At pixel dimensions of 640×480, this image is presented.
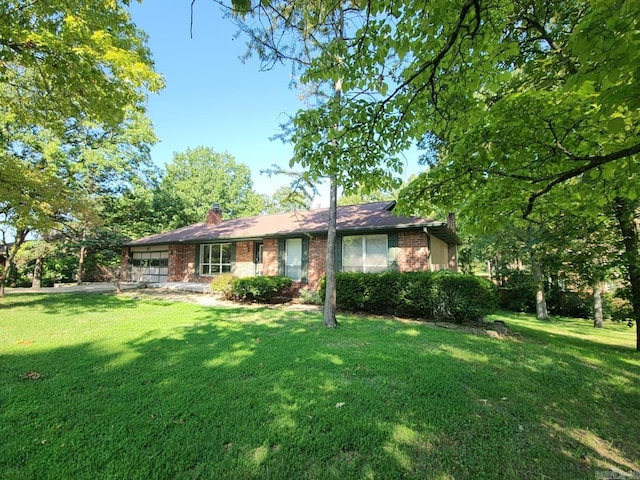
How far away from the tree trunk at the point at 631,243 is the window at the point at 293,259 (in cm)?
1029

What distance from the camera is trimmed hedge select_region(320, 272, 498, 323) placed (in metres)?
8.21

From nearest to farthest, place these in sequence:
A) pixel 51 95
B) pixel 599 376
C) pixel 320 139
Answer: pixel 320 139, pixel 599 376, pixel 51 95

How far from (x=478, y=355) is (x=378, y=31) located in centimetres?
539

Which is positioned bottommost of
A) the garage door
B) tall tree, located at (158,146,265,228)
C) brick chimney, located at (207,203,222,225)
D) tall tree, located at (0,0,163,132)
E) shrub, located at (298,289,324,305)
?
shrub, located at (298,289,324,305)

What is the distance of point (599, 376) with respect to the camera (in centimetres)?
441

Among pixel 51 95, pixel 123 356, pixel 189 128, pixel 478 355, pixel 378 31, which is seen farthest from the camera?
pixel 189 128

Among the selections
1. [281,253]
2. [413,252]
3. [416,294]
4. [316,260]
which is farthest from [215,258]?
[416,294]

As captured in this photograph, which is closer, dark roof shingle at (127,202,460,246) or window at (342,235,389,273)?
dark roof shingle at (127,202,460,246)

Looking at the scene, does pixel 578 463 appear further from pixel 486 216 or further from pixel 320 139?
pixel 320 139

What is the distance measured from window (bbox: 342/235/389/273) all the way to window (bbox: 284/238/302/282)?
2.38 metres

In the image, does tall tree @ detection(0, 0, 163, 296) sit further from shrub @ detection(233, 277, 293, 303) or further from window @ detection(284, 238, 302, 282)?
window @ detection(284, 238, 302, 282)

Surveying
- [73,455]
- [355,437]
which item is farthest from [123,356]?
[355,437]

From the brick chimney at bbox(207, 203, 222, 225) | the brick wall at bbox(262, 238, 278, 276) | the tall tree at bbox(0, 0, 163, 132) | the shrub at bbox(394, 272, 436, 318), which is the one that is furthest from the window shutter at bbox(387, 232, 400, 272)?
the brick chimney at bbox(207, 203, 222, 225)

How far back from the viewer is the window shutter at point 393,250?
35.5ft
